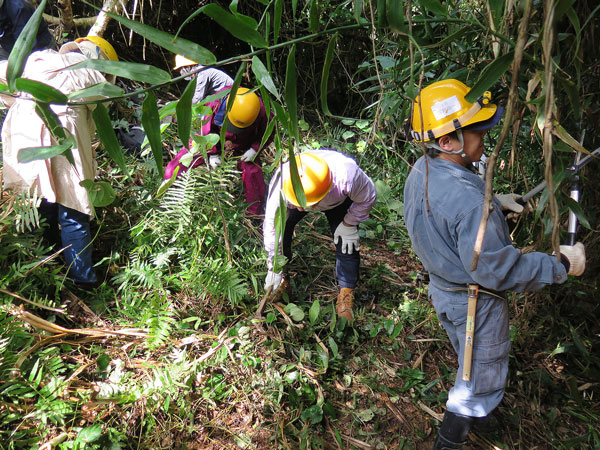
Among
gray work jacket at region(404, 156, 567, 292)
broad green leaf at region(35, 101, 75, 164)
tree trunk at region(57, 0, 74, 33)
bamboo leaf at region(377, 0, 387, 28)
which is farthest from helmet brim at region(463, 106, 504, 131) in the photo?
tree trunk at region(57, 0, 74, 33)

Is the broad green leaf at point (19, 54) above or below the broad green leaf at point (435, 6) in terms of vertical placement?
above

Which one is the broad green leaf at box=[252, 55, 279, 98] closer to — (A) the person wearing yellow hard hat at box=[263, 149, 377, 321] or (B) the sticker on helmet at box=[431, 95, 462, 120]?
(B) the sticker on helmet at box=[431, 95, 462, 120]

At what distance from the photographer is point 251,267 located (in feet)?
9.21

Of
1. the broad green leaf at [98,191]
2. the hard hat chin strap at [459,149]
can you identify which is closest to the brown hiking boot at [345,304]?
the hard hat chin strap at [459,149]

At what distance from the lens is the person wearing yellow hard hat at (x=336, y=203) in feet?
7.47

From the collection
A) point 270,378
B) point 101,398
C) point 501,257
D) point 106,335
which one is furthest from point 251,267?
point 501,257

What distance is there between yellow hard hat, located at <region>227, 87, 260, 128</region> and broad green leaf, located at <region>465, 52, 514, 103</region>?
2.34 m

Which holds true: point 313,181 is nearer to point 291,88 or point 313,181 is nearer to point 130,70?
point 291,88

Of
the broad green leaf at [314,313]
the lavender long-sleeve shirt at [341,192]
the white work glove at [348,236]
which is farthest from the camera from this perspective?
the white work glove at [348,236]

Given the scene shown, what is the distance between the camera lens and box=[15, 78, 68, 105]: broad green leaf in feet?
2.26

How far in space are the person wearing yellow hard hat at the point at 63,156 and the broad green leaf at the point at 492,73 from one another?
2.00 metres

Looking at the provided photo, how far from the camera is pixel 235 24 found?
0.78 meters

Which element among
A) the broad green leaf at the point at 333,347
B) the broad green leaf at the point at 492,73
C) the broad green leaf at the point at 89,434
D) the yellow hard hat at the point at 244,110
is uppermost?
the broad green leaf at the point at 492,73

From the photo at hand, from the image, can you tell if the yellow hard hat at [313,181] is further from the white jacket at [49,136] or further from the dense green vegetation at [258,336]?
the white jacket at [49,136]
